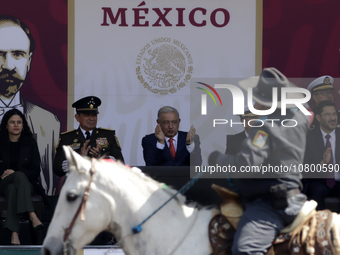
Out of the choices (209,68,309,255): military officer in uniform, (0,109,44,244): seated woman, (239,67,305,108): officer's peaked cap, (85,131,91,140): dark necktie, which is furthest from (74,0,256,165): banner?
(209,68,309,255): military officer in uniform

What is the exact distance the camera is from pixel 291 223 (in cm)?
273

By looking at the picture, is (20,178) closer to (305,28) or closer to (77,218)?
(77,218)

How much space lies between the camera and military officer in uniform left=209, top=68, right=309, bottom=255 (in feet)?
8.66

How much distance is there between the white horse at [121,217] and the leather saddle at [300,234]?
10cm

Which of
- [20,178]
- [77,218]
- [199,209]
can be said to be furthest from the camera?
[20,178]

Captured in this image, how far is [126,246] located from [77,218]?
1.19 feet

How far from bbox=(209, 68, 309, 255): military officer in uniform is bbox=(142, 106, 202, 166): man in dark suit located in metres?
2.57

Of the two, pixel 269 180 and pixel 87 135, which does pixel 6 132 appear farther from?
pixel 269 180

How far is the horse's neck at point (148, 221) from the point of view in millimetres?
2734

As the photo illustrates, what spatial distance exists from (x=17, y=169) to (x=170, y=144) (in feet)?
6.35

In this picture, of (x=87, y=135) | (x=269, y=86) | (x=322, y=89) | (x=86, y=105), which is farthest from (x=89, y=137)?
(x=269, y=86)

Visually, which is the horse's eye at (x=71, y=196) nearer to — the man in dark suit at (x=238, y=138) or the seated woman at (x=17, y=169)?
the seated woman at (x=17, y=169)

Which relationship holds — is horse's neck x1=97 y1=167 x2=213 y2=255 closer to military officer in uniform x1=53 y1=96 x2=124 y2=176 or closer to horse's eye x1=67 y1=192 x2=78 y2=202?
horse's eye x1=67 y1=192 x2=78 y2=202

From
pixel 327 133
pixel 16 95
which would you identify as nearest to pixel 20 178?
pixel 16 95
